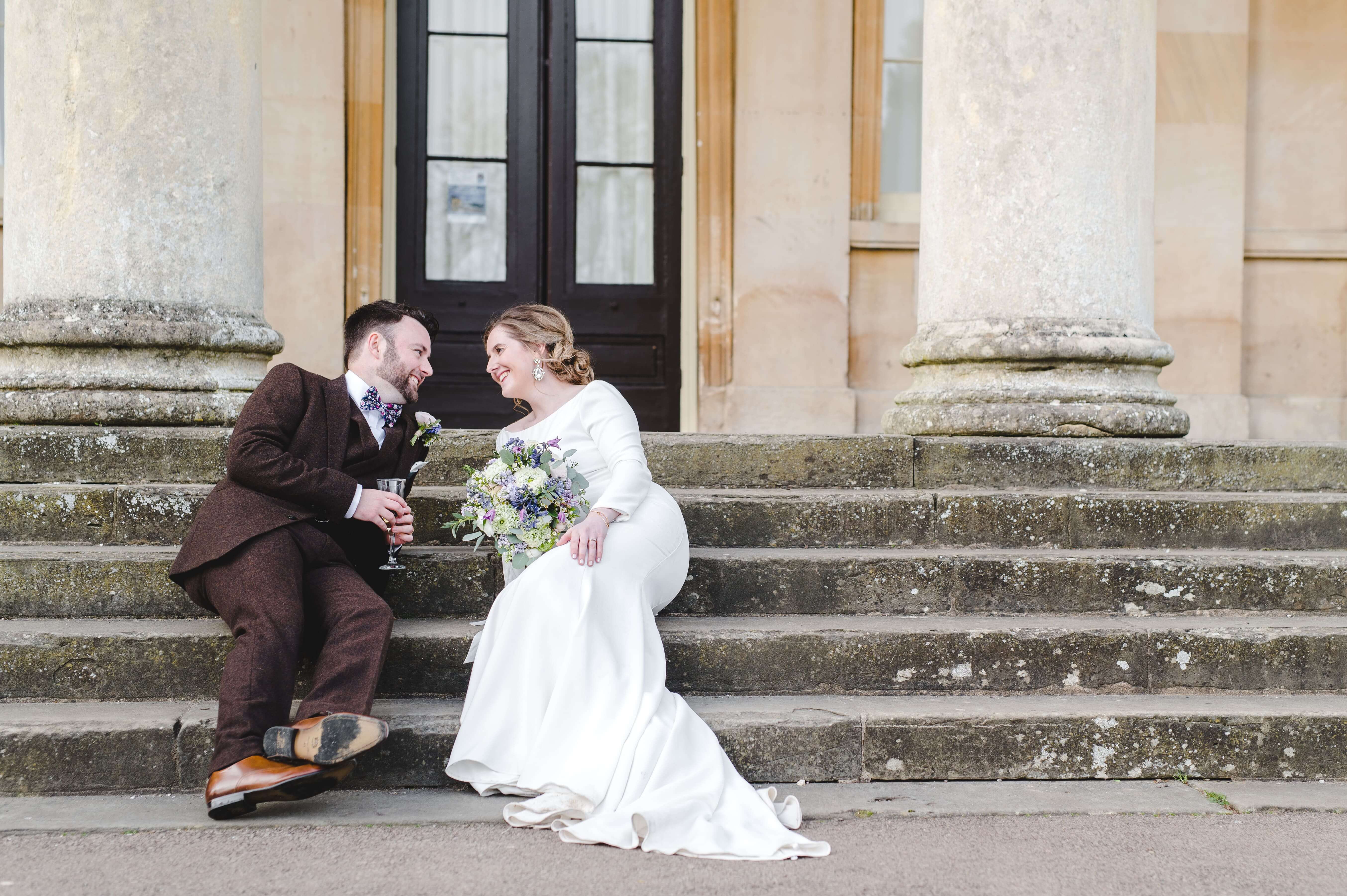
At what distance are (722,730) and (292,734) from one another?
1.22 meters

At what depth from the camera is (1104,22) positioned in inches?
197

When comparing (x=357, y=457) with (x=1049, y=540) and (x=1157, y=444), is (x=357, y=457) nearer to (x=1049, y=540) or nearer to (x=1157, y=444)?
(x=1049, y=540)

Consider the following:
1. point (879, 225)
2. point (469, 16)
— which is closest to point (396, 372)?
point (879, 225)

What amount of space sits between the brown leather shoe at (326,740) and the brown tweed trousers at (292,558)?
8cm

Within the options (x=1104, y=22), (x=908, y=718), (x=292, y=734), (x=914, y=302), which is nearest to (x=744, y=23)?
(x=914, y=302)

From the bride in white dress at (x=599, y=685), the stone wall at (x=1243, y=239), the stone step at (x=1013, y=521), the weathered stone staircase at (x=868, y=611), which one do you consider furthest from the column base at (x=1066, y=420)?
the stone wall at (x=1243, y=239)

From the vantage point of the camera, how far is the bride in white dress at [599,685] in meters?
3.05

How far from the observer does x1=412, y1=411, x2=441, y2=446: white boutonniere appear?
395cm

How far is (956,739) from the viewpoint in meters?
3.56

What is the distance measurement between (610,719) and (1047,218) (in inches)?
120

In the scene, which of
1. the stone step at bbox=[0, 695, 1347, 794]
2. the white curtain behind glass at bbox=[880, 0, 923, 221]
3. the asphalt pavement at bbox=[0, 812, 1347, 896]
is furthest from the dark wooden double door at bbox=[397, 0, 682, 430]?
the asphalt pavement at bbox=[0, 812, 1347, 896]

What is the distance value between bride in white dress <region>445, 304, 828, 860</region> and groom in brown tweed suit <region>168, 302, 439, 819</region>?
1.11ft

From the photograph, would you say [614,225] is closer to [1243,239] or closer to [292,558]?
[1243,239]

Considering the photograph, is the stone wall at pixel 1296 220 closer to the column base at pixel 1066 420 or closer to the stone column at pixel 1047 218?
the stone column at pixel 1047 218
